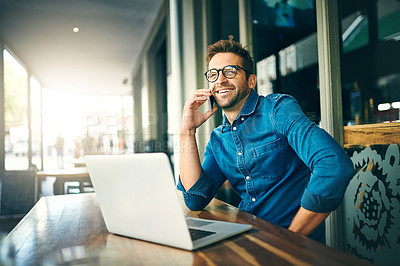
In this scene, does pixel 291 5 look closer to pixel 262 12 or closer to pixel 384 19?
pixel 262 12

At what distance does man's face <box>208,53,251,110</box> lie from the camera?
61.3 inches

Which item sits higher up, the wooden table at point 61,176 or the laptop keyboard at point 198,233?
the laptop keyboard at point 198,233

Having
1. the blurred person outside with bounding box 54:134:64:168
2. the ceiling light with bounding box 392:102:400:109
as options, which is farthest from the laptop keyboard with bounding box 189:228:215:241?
the blurred person outside with bounding box 54:134:64:168

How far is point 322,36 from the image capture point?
1.74 m

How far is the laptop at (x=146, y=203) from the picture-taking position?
2.40 feet

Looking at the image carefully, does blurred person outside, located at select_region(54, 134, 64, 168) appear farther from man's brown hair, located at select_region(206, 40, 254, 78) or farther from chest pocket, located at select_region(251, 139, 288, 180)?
chest pocket, located at select_region(251, 139, 288, 180)

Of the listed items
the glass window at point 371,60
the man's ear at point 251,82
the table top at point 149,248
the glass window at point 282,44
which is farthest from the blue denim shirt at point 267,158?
the glass window at point 371,60

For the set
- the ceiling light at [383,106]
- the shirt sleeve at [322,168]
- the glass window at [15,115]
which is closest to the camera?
the shirt sleeve at [322,168]

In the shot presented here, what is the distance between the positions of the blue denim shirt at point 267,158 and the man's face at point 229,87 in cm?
7

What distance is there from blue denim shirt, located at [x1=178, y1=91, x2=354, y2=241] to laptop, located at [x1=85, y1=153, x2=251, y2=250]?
42 cm

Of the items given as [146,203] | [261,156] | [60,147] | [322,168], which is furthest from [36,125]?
[322,168]

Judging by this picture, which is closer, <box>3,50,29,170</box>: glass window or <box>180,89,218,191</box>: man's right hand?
<box>180,89,218,191</box>: man's right hand

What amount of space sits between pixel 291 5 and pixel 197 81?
1230 millimetres

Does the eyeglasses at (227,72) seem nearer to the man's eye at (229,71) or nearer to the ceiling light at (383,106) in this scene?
the man's eye at (229,71)
